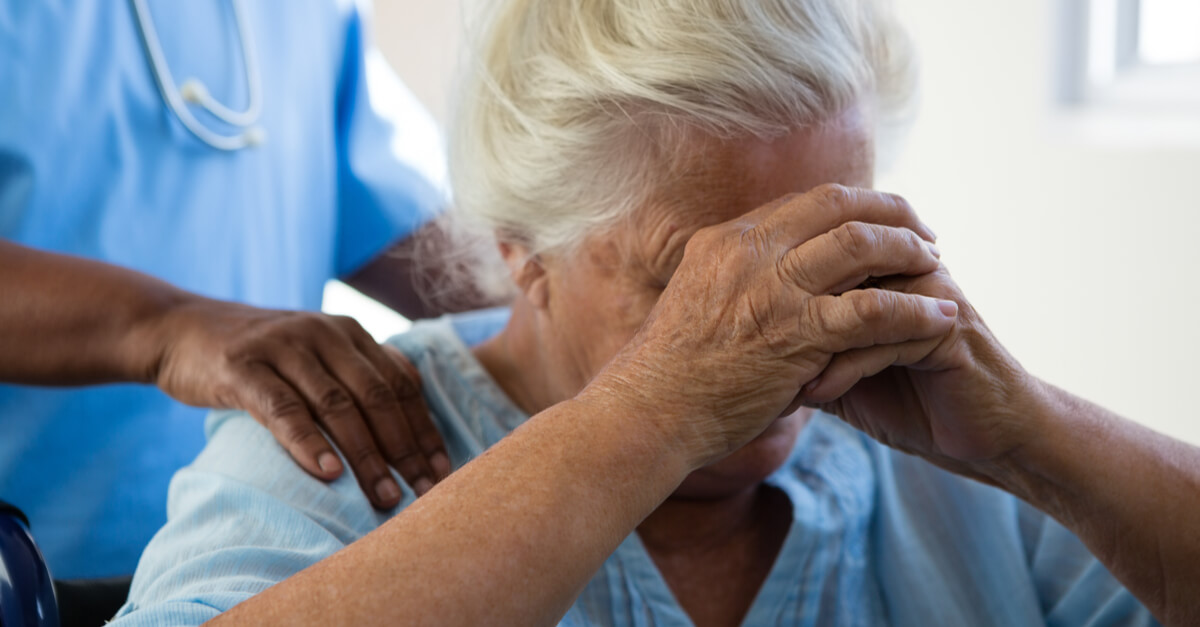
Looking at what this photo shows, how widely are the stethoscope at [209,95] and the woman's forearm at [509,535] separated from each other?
0.73m

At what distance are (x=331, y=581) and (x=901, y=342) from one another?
44cm

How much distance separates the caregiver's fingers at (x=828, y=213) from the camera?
2.59ft

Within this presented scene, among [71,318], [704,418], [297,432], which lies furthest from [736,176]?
[71,318]

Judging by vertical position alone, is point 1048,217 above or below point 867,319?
below

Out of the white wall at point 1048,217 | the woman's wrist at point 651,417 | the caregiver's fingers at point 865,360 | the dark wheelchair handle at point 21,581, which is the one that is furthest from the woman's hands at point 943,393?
the white wall at point 1048,217

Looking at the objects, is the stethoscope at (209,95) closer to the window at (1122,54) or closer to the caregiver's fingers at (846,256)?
the caregiver's fingers at (846,256)

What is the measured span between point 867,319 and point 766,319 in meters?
0.07

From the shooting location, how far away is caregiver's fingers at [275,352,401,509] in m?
0.96

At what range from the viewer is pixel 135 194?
4.00 feet

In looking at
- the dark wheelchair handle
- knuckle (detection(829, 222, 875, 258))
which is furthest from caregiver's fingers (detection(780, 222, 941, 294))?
the dark wheelchair handle

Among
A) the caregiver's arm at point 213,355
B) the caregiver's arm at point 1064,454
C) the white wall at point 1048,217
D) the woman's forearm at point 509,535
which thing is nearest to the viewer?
the woman's forearm at point 509,535

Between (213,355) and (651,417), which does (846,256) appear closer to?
(651,417)

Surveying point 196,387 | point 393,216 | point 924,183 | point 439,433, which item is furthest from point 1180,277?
point 196,387

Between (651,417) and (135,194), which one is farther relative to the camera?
(135,194)
